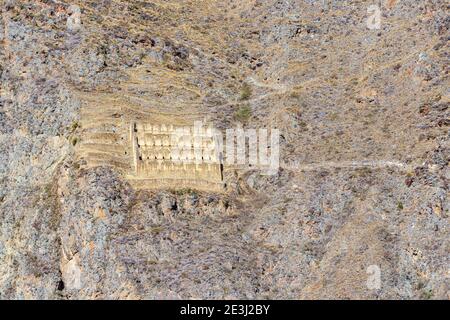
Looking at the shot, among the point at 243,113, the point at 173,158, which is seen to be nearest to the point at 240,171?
the point at 173,158

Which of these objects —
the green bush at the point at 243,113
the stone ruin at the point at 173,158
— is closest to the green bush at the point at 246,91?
the green bush at the point at 243,113

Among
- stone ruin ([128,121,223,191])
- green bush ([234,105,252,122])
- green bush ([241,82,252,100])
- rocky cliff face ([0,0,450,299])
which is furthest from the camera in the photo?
green bush ([241,82,252,100])

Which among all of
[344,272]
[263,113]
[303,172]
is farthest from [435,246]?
[263,113]

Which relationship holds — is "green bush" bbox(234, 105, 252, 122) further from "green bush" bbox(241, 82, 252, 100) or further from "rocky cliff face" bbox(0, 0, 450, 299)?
"green bush" bbox(241, 82, 252, 100)

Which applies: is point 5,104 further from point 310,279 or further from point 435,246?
point 435,246

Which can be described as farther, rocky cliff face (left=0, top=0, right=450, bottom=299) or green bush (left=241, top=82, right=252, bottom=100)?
green bush (left=241, top=82, right=252, bottom=100)

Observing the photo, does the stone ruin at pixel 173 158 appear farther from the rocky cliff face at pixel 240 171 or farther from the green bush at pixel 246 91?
the green bush at pixel 246 91

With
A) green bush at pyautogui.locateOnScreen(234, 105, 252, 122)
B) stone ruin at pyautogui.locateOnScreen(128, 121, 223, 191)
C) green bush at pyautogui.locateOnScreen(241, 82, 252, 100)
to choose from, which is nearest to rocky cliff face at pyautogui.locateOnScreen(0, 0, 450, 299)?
green bush at pyautogui.locateOnScreen(234, 105, 252, 122)

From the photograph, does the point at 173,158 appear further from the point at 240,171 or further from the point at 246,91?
the point at 246,91
